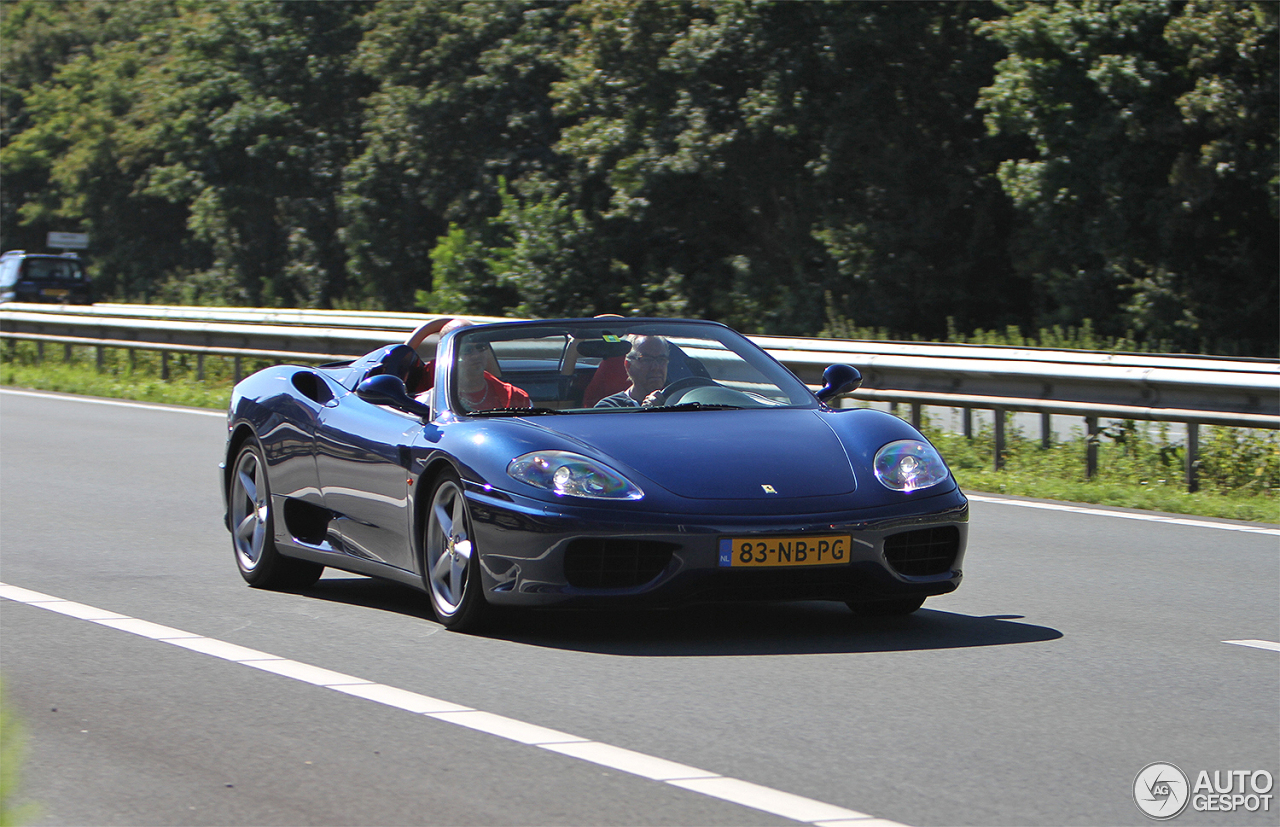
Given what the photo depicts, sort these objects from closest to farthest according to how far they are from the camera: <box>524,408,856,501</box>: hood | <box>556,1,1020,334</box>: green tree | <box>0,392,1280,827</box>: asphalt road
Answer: <box>0,392,1280,827</box>: asphalt road < <box>524,408,856,501</box>: hood < <box>556,1,1020,334</box>: green tree

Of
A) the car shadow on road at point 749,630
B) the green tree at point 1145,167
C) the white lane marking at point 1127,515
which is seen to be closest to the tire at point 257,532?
the car shadow on road at point 749,630

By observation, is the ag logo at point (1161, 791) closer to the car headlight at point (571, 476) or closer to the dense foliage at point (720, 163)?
the car headlight at point (571, 476)

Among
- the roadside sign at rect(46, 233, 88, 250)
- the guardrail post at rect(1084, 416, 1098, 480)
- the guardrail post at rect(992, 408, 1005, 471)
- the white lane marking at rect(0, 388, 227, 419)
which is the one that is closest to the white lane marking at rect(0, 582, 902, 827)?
the guardrail post at rect(1084, 416, 1098, 480)

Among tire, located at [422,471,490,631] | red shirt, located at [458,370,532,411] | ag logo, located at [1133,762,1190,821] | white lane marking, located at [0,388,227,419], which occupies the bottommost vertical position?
white lane marking, located at [0,388,227,419]

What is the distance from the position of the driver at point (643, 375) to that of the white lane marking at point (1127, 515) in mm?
3873

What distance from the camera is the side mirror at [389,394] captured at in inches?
297

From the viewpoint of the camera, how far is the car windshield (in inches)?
305

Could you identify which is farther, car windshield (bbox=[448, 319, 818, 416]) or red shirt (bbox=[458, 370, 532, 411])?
car windshield (bbox=[448, 319, 818, 416])

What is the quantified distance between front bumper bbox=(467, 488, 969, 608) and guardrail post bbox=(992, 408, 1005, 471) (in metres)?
7.22

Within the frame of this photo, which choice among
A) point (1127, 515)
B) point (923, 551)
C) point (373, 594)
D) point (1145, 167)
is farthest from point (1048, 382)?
point (1145, 167)

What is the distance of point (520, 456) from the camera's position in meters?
6.95

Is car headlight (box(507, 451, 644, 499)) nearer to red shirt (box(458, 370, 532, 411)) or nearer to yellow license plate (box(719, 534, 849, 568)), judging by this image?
yellow license plate (box(719, 534, 849, 568))

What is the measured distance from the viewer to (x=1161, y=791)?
473 centimetres

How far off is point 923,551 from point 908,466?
0.32 metres
